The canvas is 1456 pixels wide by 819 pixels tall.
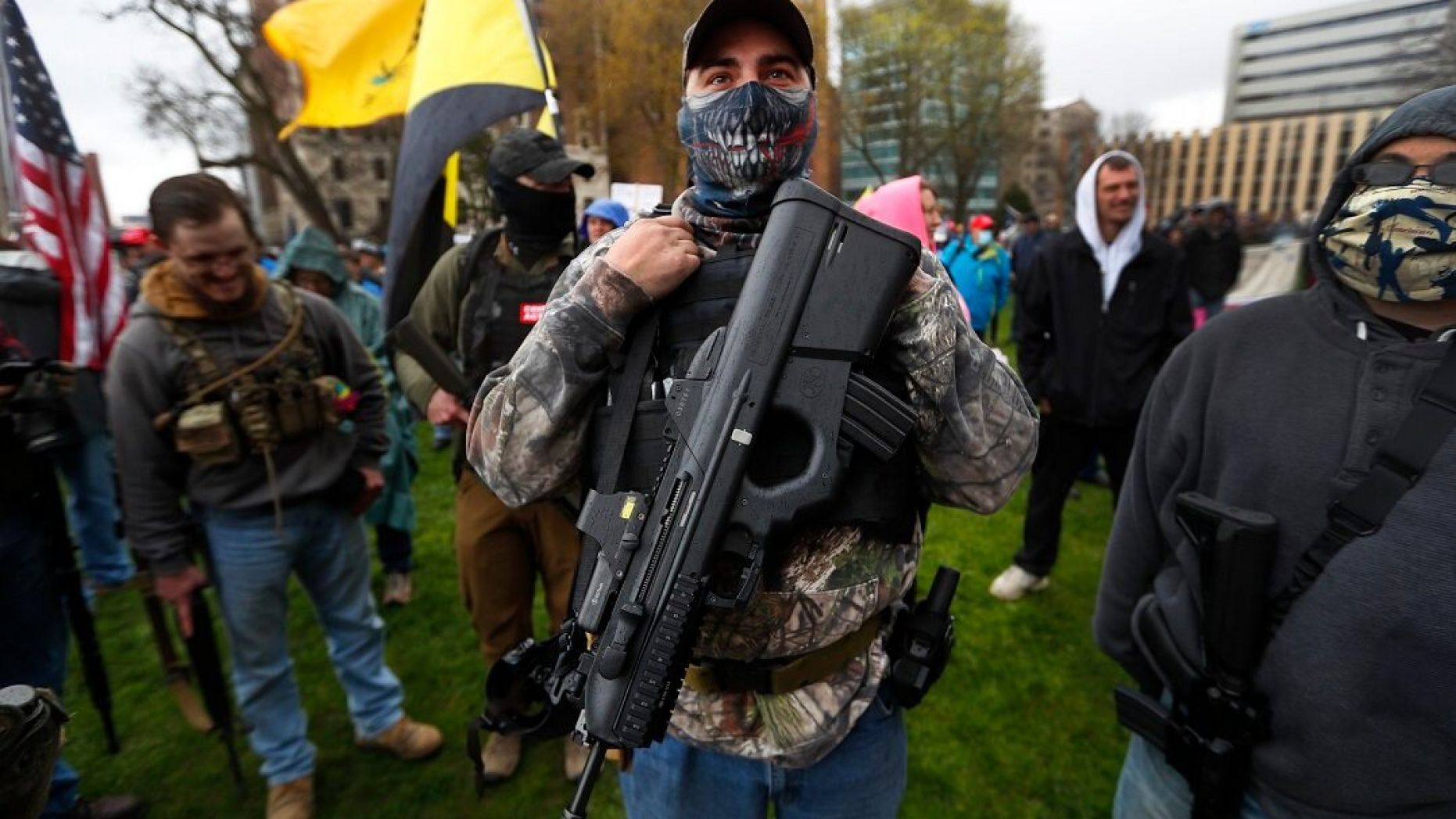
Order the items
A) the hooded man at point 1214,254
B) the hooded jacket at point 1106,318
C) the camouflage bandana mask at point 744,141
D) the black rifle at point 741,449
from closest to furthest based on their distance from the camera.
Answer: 1. the black rifle at point 741,449
2. the camouflage bandana mask at point 744,141
3. the hooded jacket at point 1106,318
4. the hooded man at point 1214,254

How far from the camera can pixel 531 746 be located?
10.1 ft

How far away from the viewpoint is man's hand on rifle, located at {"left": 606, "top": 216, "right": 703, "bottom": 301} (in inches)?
46.6

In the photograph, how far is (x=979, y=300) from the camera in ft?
26.6

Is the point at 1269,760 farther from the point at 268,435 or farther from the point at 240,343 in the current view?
the point at 240,343

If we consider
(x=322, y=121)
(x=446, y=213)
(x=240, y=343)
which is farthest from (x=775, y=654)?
(x=322, y=121)

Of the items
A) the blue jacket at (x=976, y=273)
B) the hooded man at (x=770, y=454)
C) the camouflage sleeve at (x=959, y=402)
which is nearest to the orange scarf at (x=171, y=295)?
the hooded man at (x=770, y=454)

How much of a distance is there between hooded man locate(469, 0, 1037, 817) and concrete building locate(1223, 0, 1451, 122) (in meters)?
78.6

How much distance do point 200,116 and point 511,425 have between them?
24160 millimetres

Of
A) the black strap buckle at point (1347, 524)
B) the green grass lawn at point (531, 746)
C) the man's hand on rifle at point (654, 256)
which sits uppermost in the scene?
the man's hand on rifle at point (654, 256)

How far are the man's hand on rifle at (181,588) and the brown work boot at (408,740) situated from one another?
95cm

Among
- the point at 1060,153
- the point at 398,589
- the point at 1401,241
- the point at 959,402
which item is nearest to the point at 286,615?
the point at 398,589

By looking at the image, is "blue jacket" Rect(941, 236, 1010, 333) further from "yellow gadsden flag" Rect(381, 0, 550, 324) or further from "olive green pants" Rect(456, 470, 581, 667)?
"olive green pants" Rect(456, 470, 581, 667)

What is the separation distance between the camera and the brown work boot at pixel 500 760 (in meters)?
2.83

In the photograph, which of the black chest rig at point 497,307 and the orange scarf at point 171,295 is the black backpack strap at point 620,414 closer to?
the black chest rig at point 497,307
